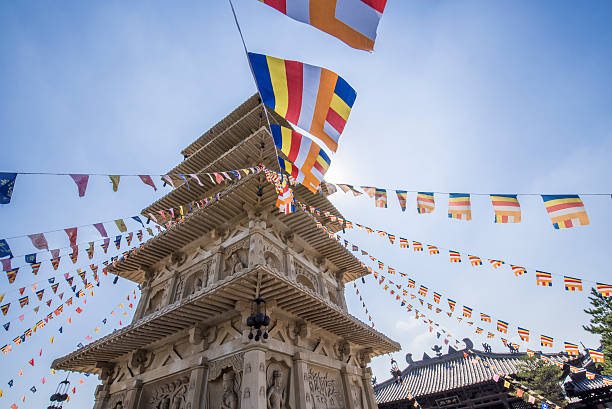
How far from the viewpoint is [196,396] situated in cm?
722

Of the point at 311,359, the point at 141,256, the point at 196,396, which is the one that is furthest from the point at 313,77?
the point at 141,256

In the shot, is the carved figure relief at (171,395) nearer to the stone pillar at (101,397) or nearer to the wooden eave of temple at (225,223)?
the stone pillar at (101,397)

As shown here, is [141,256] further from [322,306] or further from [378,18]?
[378,18]

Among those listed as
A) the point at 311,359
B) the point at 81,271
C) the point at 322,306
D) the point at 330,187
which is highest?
the point at 330,187

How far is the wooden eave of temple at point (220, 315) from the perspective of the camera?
23.0 ft

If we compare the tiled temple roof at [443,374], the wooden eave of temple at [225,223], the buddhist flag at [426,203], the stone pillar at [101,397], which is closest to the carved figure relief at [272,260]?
the wooden eave of temple at [225,223]

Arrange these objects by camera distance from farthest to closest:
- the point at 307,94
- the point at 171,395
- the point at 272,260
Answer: the point at 272,260
the point at 171,395
the point at 307,94

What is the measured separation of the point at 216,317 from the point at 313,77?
22.5ft

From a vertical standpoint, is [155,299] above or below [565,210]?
above

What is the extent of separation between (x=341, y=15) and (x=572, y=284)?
11609mm

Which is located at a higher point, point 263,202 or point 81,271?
point 263,202

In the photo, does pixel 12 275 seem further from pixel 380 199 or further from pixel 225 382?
pixel 380 199

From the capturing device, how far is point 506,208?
26.0 feet

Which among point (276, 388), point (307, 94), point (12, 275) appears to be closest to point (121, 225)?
point (12, 275)
